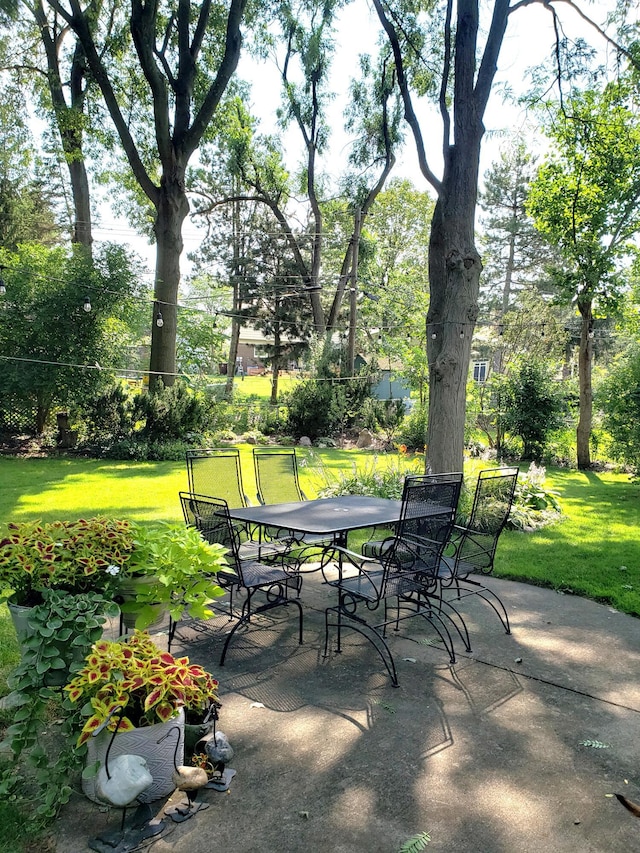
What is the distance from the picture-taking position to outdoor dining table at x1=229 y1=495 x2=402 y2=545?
3.78 metres

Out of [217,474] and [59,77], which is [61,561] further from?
[59,77]

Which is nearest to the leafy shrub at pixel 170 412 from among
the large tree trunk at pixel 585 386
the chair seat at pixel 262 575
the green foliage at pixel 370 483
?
the green foliage at pixel 370 483

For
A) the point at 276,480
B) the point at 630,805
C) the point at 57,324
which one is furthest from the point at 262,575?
the point at 57,324

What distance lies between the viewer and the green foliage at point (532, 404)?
12.4 m

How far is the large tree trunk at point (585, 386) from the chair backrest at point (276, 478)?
354 inches

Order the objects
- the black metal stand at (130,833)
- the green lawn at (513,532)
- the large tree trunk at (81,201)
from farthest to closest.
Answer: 1. the large tree trunk at (81,201)
2. the green lawn at (513,532)
3. the black metal stand at (130,833)

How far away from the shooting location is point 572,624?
13.3 feet

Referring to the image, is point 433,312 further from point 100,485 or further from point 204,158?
point 204,158

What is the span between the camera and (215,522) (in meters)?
3.65

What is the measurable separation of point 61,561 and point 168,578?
A: 1.41 ft

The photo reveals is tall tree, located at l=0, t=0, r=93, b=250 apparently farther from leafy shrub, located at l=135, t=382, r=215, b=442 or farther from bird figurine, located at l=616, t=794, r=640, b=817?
bird figurine, located at l=616, t=794, r=640, b=817

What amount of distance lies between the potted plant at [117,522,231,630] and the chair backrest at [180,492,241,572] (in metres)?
0.73

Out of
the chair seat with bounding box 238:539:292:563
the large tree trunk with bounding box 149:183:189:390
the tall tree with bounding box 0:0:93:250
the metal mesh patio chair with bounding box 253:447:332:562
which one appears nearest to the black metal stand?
the chair seat with bounding box 238:539:292:563

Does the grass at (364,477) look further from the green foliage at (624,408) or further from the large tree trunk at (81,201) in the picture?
the large tree trunk at (81,201)
